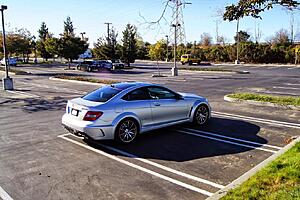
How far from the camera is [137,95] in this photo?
24.5 feet

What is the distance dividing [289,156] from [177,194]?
2546mm

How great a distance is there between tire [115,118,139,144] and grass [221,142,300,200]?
10.6ft

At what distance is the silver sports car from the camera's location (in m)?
6.68

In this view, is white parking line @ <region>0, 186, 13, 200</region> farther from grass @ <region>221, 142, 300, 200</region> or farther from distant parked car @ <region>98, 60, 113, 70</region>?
distant parked car @ <region>98, 60, 113, 70</region>

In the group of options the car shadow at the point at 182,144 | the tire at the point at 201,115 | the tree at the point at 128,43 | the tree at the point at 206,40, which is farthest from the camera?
the tree at the point at 206,40

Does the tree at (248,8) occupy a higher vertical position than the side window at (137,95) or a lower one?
higher

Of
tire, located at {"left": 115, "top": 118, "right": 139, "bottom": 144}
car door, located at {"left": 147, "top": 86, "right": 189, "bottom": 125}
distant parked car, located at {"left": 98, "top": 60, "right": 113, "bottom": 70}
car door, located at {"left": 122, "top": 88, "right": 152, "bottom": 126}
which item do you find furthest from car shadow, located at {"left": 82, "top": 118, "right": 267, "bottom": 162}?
distant parked car, located at {"left": 98, "top": 60, "right": 113, "bottom": 70}

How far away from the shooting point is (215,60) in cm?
5747

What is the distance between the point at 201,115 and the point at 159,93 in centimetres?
173

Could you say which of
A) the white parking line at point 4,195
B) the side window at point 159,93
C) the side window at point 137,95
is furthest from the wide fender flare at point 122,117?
the white parking line at point 4,195

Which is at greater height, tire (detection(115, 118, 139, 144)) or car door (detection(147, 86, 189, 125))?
car door (detection(147, 86, 189, 125))

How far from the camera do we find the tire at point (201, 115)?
8.73 metres

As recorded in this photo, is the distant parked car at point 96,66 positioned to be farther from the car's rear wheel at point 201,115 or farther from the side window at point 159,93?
the side window at point 159,93

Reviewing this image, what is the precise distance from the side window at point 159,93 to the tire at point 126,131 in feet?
3.20
